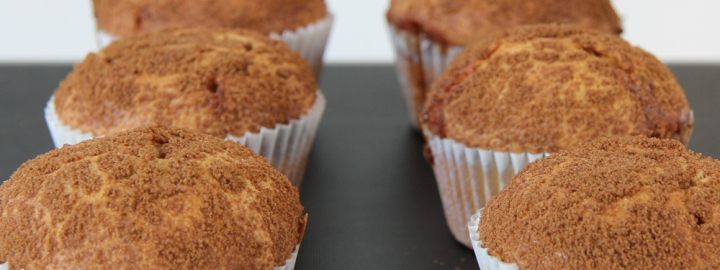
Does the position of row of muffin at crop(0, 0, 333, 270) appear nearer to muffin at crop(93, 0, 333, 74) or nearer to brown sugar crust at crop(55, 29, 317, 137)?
brown sugar crust at crop(55, 29, 317, 137)

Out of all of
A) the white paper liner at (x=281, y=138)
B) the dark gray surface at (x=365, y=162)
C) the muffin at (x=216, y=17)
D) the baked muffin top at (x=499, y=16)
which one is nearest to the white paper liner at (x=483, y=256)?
the dark gray surface at (x=365, y=162)

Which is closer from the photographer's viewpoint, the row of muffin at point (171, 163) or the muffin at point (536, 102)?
the row of muffin at point (171, 163)

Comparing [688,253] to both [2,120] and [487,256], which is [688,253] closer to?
[487,256]

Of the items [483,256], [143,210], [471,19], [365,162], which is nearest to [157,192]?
[143,210]

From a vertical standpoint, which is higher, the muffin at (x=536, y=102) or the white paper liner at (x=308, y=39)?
the muffin at (x=536, y=102)

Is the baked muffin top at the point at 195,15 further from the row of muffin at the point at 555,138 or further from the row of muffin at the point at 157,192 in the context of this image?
the row of muffin at the point at 157,192

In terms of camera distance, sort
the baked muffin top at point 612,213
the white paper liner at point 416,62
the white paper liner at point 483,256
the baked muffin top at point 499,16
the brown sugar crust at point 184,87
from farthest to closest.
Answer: the white paper liner at point 416,62 → the baked muffin top at point 499,16 → the brown sugar crust at point 184,87 → the white paper liner at point 483,256 → the baked muffin top at point 612,213
